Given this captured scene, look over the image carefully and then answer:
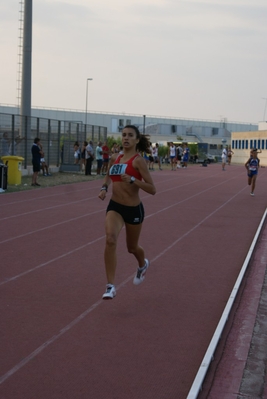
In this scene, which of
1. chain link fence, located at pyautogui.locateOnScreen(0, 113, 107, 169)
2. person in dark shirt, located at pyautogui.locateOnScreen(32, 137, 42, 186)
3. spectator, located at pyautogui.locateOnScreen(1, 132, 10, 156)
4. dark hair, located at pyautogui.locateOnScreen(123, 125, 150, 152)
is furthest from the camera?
chain link fence, located at pyautogui.locateOnScreen(0, 113, 107, 169)

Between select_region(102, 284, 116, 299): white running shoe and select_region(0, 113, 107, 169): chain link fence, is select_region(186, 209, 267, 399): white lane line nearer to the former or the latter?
select_region(102, 284, 116, 299): white running shoe

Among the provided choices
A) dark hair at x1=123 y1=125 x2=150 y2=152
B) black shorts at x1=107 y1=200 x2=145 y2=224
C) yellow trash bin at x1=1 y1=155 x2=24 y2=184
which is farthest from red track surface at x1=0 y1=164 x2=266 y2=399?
yellow trash bin at x1=1 y1=155 x2=24 y2=184

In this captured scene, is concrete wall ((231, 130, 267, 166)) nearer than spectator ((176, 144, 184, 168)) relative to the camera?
No

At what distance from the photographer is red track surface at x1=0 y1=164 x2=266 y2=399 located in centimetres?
512

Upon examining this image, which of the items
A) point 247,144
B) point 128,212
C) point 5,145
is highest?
point 128,212

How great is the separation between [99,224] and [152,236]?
1970 mm

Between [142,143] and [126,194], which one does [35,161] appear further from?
[126,194]

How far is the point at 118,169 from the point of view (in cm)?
738

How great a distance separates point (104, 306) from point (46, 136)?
86.4ft

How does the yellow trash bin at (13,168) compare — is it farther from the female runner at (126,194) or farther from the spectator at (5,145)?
the female runner at (126,194)

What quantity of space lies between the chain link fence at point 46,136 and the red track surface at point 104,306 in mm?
13441

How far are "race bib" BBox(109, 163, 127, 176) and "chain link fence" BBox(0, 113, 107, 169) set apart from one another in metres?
20.2

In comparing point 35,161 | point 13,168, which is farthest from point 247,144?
point 35,161

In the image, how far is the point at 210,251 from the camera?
437 inches
